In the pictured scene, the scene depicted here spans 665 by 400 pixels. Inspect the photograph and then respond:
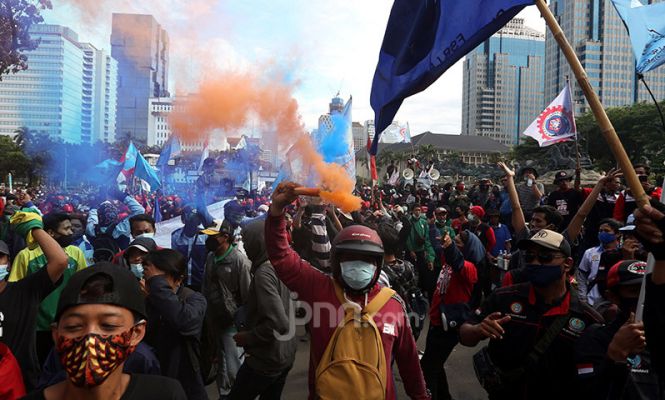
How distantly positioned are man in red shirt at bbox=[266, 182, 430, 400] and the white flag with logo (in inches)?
282

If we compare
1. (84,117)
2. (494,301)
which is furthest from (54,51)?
(494,301)

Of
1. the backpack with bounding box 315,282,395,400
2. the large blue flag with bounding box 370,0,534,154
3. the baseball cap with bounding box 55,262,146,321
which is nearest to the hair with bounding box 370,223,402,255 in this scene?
the large blue flag with bounding box 370,0,534,154

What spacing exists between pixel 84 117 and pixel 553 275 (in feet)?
52.4

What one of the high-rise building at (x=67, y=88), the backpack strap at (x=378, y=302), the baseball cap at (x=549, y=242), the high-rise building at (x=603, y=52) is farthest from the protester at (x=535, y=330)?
the high-rise building at (x=603, y=52)

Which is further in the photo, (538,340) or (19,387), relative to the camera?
(538,340)

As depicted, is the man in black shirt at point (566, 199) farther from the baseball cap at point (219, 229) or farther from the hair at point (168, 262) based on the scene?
the hair at point (168, 262)

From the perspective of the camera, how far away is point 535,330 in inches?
115

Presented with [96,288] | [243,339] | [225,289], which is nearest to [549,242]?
[243,339]

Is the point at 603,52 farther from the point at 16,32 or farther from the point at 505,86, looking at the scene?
the point at 16,32

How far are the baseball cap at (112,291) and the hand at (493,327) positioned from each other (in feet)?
5.65

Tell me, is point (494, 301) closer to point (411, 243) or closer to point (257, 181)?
point (411, 243)

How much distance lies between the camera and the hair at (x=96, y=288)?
1922 mm

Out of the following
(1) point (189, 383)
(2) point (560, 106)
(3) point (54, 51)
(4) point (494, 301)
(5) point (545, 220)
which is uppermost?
(3) point (54, 51)

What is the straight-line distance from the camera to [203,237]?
20.6ft
